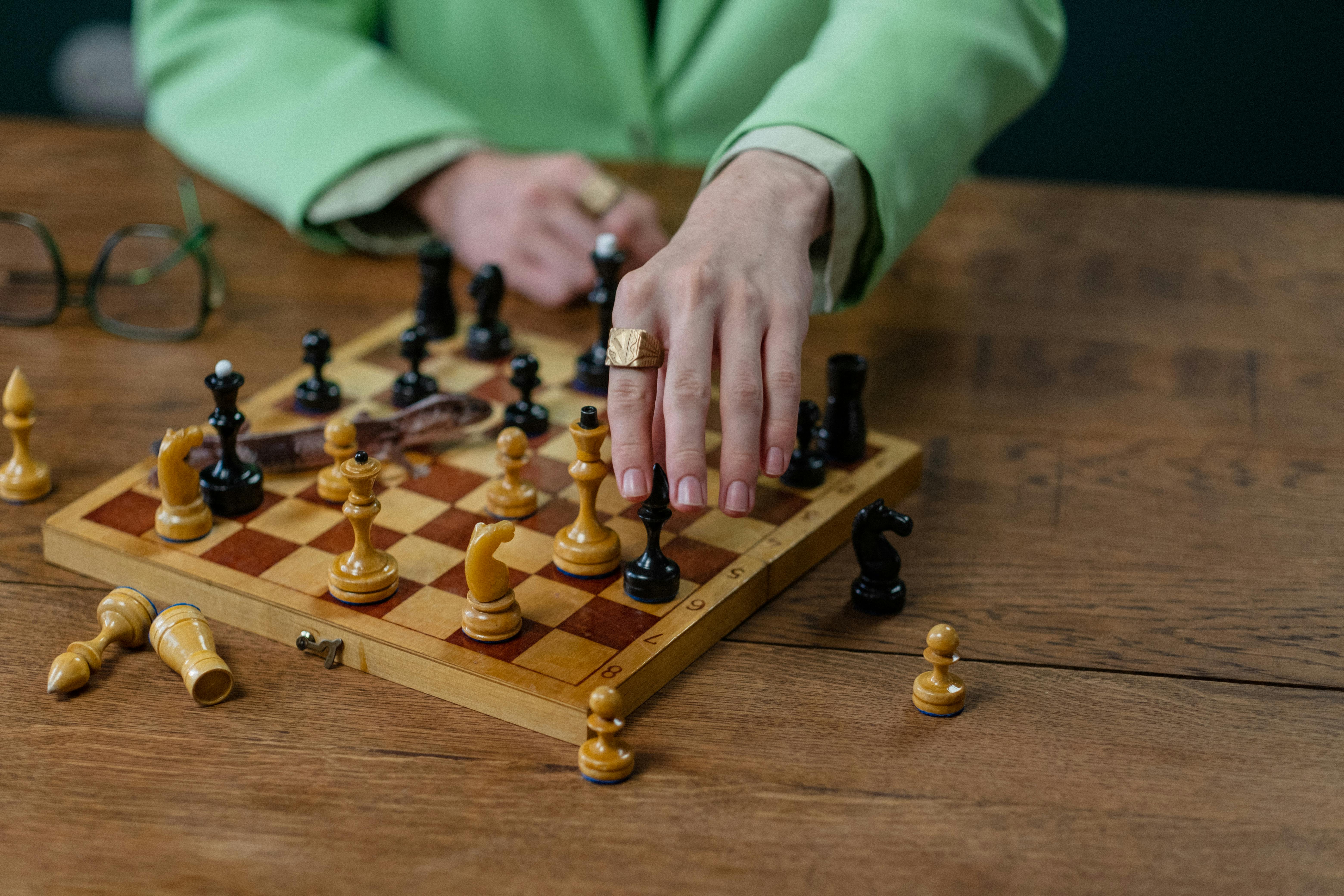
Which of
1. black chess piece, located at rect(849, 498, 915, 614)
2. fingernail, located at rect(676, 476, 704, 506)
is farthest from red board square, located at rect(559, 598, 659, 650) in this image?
black chess piece, located at rect(849, 498, 915, 614)

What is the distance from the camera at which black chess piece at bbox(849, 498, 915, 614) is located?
1180 millimetres

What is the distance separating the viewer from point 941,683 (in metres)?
1.07

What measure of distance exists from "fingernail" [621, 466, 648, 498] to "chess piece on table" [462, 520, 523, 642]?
113 millimetres

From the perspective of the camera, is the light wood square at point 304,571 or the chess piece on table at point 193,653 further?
the light wood square at point 304,571

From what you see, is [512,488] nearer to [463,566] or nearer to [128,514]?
[463,566]

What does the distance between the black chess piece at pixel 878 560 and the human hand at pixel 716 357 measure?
0.30 feet

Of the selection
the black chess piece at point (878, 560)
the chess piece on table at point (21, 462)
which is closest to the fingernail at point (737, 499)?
the black chess piece at point (878, 560)

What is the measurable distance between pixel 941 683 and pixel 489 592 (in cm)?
38

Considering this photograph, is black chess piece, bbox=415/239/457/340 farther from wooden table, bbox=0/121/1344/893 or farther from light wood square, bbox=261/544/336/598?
light wood square, bbox=261/544/336/598

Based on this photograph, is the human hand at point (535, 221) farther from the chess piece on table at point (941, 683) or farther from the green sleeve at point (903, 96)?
the chess piece on table at point (941, 683)

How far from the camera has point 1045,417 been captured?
1.58m

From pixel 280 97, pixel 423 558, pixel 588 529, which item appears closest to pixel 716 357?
pixel 588 529

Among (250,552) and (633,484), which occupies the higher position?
(633,484)

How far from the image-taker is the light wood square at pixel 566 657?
1048mm
